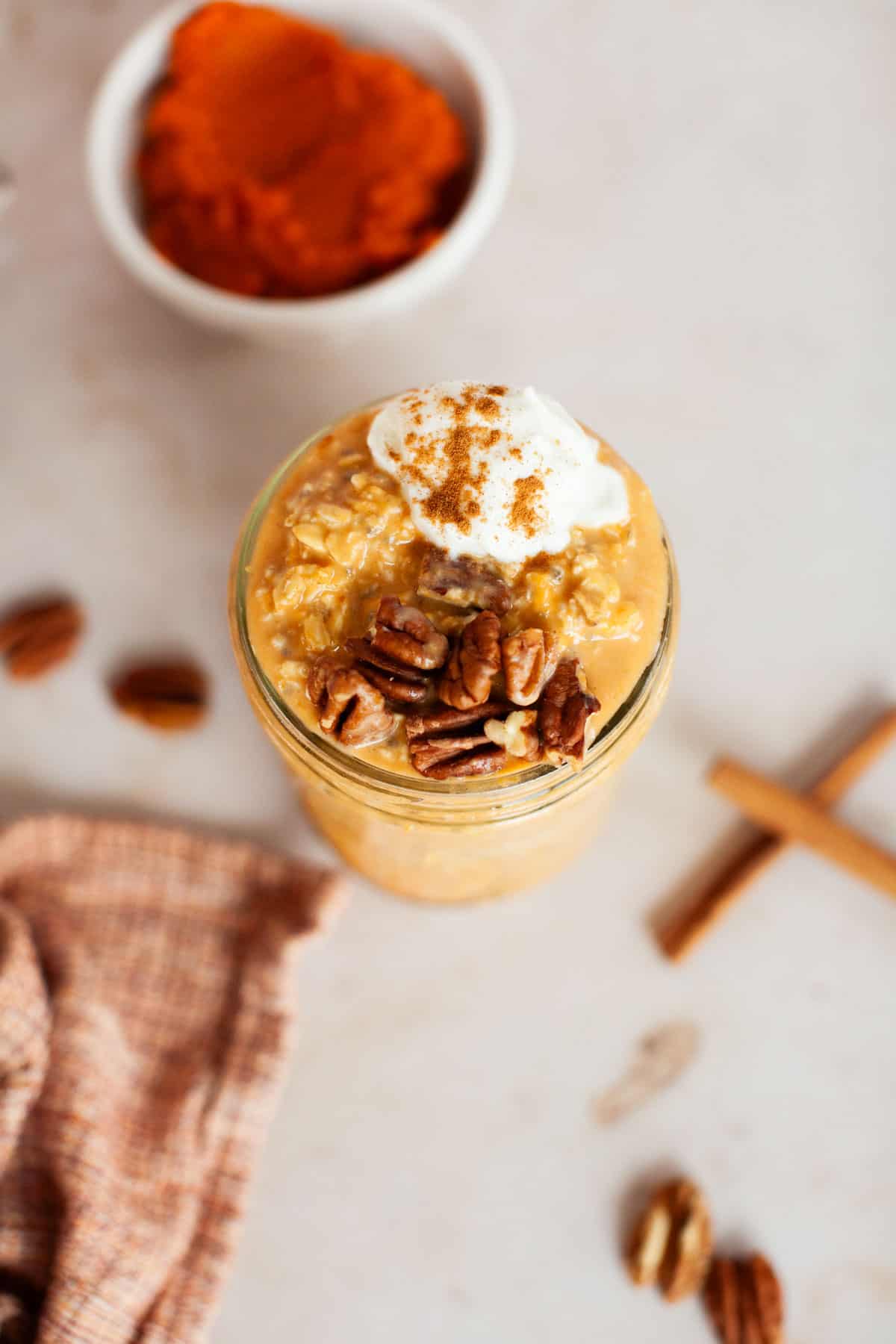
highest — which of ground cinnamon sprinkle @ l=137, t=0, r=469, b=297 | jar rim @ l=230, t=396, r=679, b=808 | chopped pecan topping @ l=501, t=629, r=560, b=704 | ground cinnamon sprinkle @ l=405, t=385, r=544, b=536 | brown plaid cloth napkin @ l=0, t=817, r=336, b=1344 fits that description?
ground cinnamon sprinkle @ l=137, t=0, r=469, b=297

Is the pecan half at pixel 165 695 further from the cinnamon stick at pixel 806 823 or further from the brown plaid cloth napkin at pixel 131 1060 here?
the cinnamon stick at pixel 806 823

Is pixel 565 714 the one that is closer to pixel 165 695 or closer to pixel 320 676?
pixel 320 676

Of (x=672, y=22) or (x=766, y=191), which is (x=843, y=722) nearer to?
(x=766, y=191)

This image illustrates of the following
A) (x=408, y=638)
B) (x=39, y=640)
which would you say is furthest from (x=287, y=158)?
(x=408, y=638)

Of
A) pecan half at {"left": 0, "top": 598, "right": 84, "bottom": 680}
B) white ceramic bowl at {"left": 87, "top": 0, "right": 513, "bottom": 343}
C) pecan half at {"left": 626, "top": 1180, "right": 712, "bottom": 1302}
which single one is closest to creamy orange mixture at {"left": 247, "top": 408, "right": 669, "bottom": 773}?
white ceramic bowl at {"left": 87, "top": 0, "right": 513, "bottom": 343}

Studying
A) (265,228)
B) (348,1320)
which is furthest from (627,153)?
(348,1320)

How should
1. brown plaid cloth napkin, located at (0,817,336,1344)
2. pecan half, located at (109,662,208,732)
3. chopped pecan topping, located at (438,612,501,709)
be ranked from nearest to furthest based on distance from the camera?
chopped pecan topping, located at (438,612,501,709) < brown plaid cloth napkin, located at (0,817,336,1344) < pecan half, located at (109,662,208,732)

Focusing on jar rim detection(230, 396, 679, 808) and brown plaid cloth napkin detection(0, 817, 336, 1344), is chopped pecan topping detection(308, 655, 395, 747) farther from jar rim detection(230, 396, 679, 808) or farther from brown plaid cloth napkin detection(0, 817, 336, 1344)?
brown plaid cloth napkin detection(0, 817, 336, 1344)
